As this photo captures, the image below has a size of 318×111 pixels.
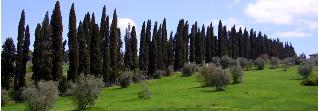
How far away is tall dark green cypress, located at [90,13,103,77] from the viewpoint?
7300 centimetres

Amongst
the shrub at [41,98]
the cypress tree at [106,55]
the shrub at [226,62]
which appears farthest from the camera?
the shrub at [226,62]

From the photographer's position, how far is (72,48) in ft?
229

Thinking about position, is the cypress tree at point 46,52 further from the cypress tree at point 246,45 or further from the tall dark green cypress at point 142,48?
the cypress tree at point 246,45

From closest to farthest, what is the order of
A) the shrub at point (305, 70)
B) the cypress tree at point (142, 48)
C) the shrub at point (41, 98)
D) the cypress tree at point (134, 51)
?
1. the shrub at point (41, 98)
2. the shrub at point (305, 70)
3. the cypress tree at point (134, 51)
4. the cypress tree at point (142, 48)

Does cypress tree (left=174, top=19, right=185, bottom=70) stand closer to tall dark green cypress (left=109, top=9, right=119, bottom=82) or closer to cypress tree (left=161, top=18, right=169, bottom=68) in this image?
cypress tree (left=161, top=18, right=169, bottom=68)

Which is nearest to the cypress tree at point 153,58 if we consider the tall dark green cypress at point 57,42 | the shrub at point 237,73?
the shrub at point 237,73

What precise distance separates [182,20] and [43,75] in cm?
5538

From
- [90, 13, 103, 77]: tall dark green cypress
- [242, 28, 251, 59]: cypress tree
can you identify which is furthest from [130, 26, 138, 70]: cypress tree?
[242, 28, 251, 59]: cypress tree

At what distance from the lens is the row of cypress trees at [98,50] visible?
6588 centimetres

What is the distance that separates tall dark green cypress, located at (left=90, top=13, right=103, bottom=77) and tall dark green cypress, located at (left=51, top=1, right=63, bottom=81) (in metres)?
7.73

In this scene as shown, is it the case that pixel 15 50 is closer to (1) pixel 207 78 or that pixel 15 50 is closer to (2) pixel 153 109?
(1) pixel 207 78

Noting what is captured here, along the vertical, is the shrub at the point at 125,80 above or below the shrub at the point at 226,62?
below

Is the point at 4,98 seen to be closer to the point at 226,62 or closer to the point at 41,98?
the point at 41,98

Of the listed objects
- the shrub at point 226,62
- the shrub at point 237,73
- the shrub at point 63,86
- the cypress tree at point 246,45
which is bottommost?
the shrub at point 63,86
